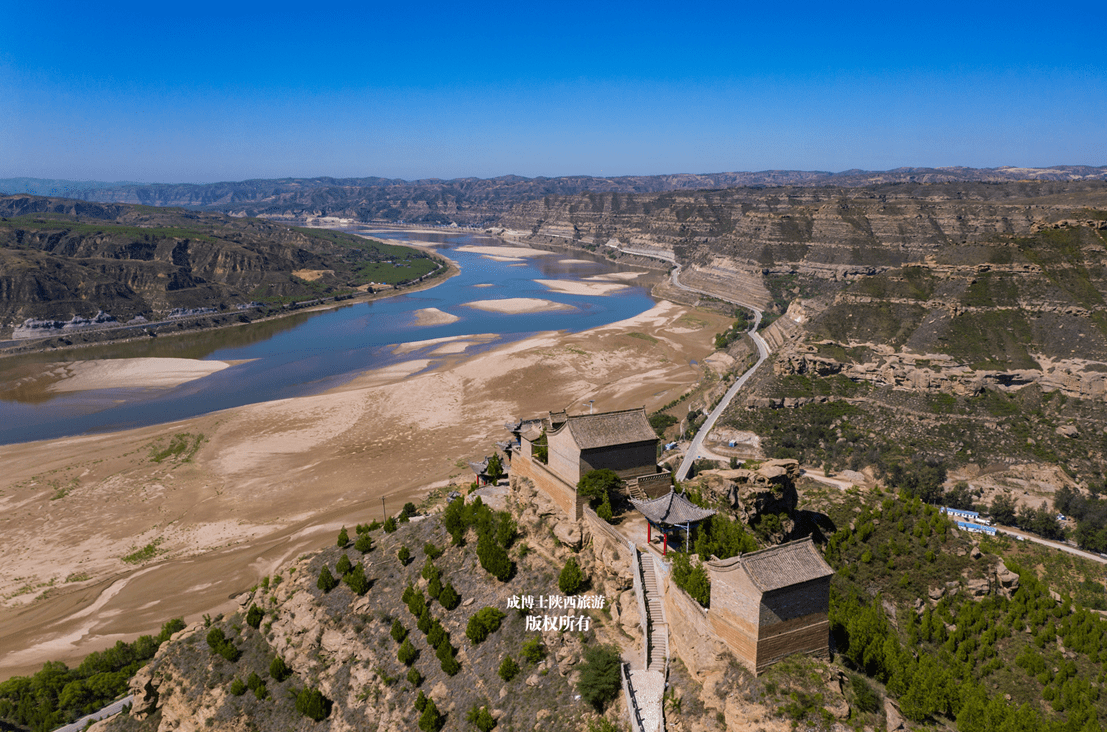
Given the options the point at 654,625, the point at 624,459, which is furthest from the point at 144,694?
the point at 624,459

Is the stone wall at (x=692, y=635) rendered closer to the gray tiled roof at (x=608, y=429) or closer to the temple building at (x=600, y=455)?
the temple building at (x=600, y=455)

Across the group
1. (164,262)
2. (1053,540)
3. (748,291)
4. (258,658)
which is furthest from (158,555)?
(164,262)

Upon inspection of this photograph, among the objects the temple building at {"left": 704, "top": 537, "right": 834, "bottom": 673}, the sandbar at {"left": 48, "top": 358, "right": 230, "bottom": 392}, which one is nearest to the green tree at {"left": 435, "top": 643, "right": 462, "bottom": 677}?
the temple building at {"left": 704, "top": 537, "right": 834, "bottom": 673}

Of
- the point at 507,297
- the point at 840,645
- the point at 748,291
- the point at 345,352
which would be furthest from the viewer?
the point at 507,297

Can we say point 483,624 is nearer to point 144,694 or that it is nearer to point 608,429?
point 608,429

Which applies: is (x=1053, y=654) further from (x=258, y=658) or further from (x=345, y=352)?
(x=345, y=352)

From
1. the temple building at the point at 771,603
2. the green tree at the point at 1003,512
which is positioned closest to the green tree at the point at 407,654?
the temple building at the point at 771,603
